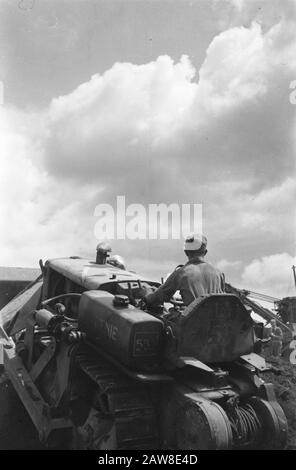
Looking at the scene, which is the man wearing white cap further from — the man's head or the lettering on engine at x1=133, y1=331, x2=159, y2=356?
the lettering on engine at x1=133, y1=331, x2=159, y2=356

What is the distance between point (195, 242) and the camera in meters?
5.56

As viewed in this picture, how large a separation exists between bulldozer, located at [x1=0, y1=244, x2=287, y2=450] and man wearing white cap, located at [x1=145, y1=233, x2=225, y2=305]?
0.30 m

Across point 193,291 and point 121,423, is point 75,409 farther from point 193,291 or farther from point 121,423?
point 193,291

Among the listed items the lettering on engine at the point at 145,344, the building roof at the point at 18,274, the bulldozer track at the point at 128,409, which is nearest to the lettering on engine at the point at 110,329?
the lettering on engine at the point at 145,344

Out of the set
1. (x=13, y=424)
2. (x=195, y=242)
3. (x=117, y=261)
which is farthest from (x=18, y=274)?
(x=195, y=242)

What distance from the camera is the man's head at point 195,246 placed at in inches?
219

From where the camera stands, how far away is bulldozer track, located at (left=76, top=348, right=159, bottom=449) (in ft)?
14.9

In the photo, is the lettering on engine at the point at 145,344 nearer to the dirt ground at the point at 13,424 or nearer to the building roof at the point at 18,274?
the dirt ground at the point at 13,424

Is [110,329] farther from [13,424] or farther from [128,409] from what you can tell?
[13,424]

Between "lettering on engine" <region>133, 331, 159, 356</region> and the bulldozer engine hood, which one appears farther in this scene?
the bulldozer engine hood

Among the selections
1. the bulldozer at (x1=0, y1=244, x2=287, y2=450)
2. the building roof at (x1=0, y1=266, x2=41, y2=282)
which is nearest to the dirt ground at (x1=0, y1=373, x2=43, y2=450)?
the bulldozer at (x1=0, y1=244, x2=287, y2=450)

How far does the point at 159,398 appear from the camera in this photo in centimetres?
489

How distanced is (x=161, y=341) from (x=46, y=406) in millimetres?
1698
